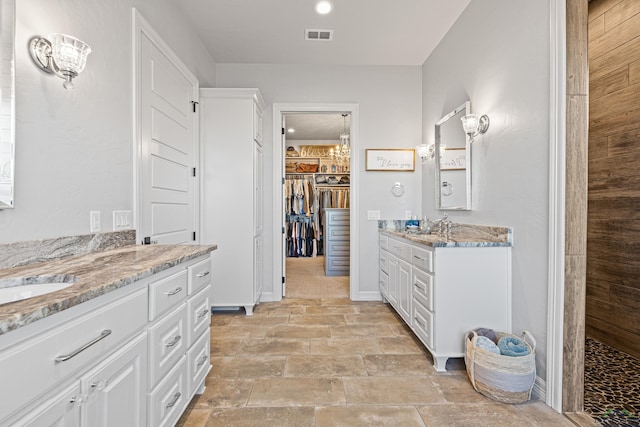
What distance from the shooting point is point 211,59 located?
3592mm

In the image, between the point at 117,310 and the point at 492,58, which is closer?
the point at 117,310

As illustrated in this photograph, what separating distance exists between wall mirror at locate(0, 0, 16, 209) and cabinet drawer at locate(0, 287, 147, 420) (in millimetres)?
665

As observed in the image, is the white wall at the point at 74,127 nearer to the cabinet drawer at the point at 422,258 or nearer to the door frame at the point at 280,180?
the door frame at the point at 280,180

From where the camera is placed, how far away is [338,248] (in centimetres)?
542

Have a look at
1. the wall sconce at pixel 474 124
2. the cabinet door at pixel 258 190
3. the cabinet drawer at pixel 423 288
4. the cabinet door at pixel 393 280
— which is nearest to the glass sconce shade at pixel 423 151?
the wall sconce at pixel 474 124

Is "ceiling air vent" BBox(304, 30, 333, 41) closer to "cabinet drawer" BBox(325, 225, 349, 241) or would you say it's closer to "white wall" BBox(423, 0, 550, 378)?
"white wall" BBox(423, 0, 550, 378)

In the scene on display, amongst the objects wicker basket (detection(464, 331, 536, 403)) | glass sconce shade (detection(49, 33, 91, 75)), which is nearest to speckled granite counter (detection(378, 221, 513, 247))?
wicker basket (detection(464, 331, 536, 403))

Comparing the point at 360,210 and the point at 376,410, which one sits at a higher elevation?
the point at 360,210

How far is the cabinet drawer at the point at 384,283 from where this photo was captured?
3437 millimetres

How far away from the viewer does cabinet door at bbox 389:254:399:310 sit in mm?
3080

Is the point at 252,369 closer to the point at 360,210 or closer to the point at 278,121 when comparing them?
the point at 360,210

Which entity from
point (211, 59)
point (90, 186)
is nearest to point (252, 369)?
point (90, 186)

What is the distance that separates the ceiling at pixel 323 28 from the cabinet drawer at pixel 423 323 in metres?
2.54

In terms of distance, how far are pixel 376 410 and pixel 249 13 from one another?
10.5 feet
